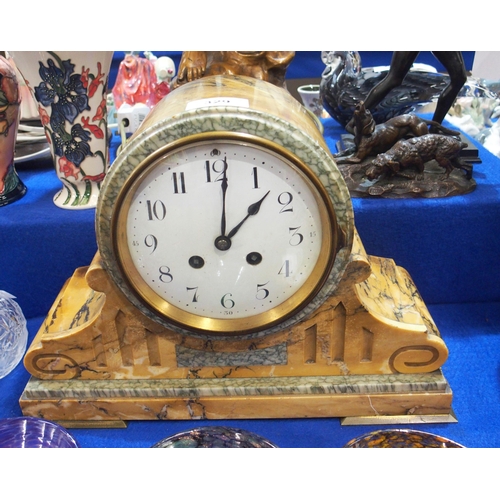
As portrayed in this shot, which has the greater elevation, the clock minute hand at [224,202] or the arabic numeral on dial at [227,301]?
the clock minute hand at [224,202]

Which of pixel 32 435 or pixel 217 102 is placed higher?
pixel 217 102

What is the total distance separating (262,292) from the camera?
1.08 m

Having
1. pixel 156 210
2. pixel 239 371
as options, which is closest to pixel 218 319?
pixel 239 371

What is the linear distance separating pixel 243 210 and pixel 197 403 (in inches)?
18.8

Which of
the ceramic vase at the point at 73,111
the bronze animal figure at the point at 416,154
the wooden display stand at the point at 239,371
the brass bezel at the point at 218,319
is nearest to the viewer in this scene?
the brass bezel at the point at 218,319

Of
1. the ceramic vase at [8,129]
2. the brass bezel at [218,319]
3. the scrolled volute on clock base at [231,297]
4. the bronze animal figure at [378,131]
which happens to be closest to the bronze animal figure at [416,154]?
the bronze animal figure at [378,131]

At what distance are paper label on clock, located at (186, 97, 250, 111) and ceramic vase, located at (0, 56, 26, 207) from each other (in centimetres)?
64

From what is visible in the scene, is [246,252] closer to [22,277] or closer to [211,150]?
[211,150]

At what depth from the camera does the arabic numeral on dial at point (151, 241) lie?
3.37 ft

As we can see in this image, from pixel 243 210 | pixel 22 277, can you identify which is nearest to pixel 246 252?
pixel 243 210

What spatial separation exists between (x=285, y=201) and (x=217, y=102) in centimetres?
22

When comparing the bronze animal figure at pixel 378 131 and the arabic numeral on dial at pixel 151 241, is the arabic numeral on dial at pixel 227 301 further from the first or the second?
the bronze animal figure at pixel 378 131

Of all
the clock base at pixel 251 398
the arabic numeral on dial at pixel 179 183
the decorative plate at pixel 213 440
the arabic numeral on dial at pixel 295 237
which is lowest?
the clock base at pixel 251 398

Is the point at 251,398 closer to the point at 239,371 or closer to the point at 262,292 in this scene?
the point at 239,371
